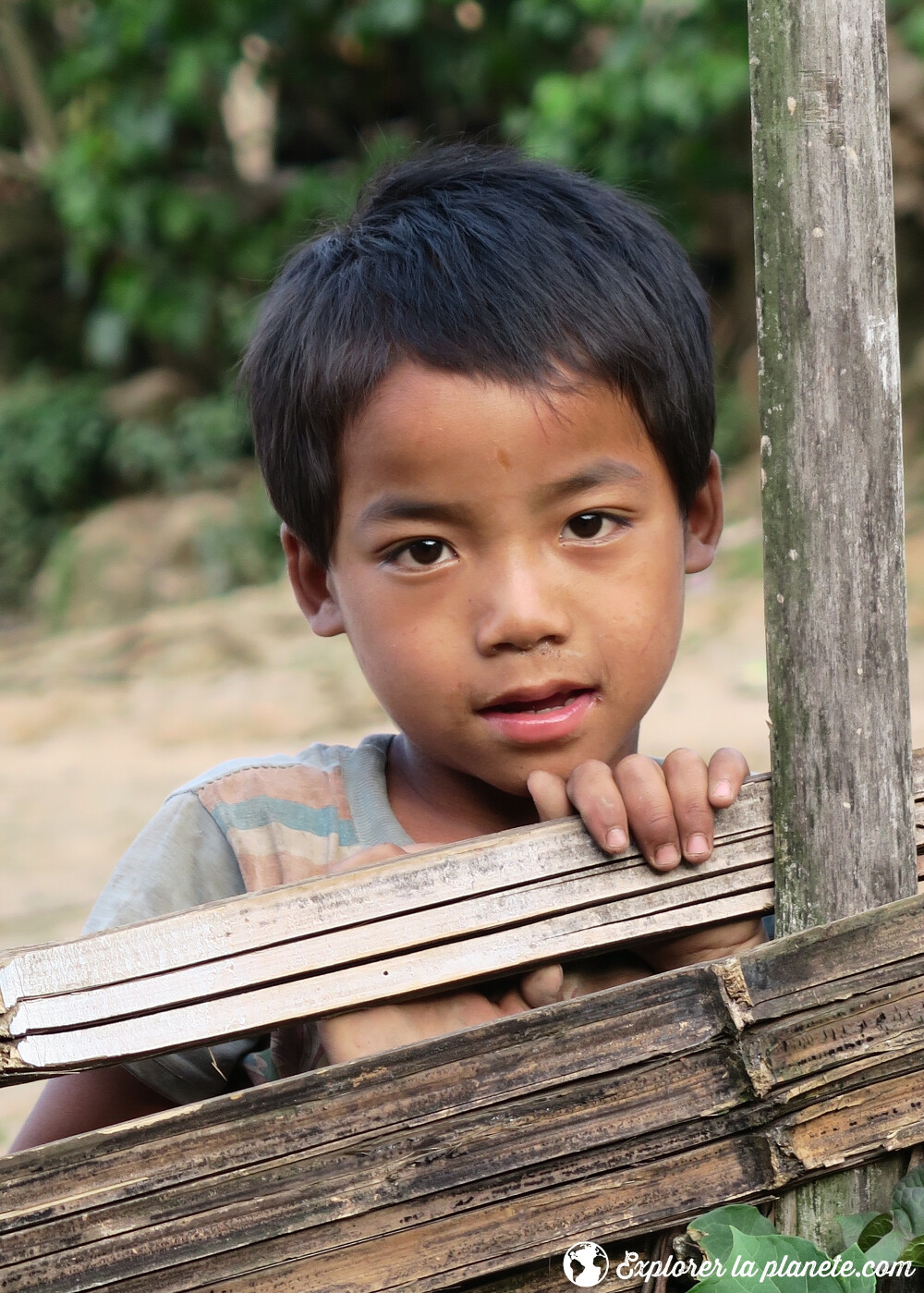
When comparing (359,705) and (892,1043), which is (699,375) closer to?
(892,1043)

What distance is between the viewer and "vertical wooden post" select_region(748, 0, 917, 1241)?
1288mm

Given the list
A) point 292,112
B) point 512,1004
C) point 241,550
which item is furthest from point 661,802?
point 292,112

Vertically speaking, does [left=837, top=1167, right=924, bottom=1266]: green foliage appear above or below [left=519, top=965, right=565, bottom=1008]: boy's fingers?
below

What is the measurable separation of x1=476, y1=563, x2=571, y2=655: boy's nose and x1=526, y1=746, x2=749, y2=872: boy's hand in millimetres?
191

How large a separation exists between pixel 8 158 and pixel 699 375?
1286 cm

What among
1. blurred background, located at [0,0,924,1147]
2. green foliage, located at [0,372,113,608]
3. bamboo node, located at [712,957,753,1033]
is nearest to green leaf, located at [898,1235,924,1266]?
bamboo node, located at [712,957,753,1033]

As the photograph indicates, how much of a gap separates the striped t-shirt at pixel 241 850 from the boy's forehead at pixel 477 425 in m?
0.41

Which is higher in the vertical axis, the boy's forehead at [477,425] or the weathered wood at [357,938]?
the boy's forehead at [477,425]

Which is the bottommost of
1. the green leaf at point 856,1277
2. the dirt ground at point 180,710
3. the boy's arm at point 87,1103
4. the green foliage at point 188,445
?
the green leaf at point 856,1277

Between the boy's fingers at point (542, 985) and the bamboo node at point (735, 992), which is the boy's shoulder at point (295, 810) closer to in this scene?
the boy's fingers at point (542, 985)

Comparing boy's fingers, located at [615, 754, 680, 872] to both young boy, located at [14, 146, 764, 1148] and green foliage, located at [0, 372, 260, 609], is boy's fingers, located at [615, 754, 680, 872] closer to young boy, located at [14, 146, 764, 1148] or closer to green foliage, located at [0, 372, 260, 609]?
young boy, located at [14, 146, 764, 1148]

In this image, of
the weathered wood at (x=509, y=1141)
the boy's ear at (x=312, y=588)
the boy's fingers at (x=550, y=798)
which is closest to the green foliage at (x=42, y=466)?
the boy's ear at (x=312, y=588)

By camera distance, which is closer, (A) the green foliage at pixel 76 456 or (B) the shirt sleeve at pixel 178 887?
(B) the shirt sleeve at pixel 178 887

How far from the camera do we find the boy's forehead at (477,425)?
1.56 meters
